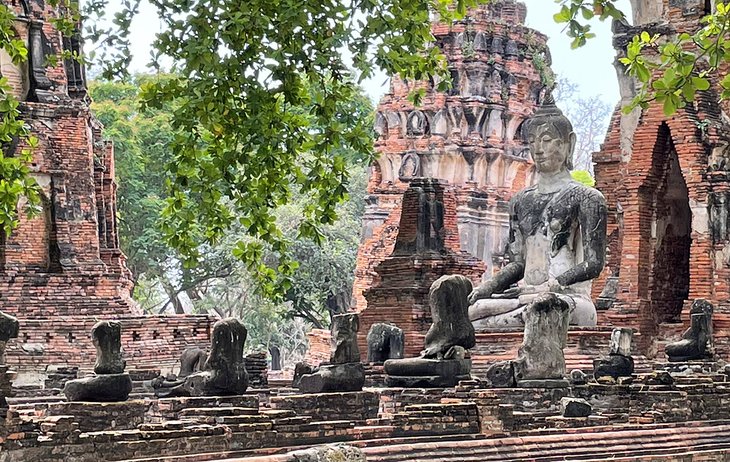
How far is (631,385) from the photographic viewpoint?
13.7 meters

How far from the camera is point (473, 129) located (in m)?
41.2

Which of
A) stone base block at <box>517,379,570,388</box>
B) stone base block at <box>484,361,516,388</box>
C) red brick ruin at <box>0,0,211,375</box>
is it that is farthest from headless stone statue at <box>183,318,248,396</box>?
red brick ruin at <box>0,0,211,375</box>

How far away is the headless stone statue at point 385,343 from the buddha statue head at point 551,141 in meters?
3.07

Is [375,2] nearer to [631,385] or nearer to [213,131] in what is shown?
[213,131]

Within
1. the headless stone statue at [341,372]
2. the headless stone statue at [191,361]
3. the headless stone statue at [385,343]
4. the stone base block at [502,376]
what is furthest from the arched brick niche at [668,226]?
the headless stone statue at [341,372]

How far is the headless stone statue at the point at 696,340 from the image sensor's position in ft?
53.1

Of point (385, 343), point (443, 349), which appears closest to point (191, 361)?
point (385, 343)

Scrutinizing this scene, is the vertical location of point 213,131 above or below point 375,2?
below

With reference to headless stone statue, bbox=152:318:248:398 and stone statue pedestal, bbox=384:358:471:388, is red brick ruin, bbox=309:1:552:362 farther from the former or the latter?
headless stone statue, bbox=152:318:248:398

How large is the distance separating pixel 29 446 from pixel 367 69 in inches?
241

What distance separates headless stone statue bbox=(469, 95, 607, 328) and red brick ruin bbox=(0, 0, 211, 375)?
16.7 ft

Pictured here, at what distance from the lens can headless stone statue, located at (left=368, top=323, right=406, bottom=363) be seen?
16094 mm

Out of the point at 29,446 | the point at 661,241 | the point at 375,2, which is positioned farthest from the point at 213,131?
the point at 661,241

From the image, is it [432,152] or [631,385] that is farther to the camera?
[432,152]
